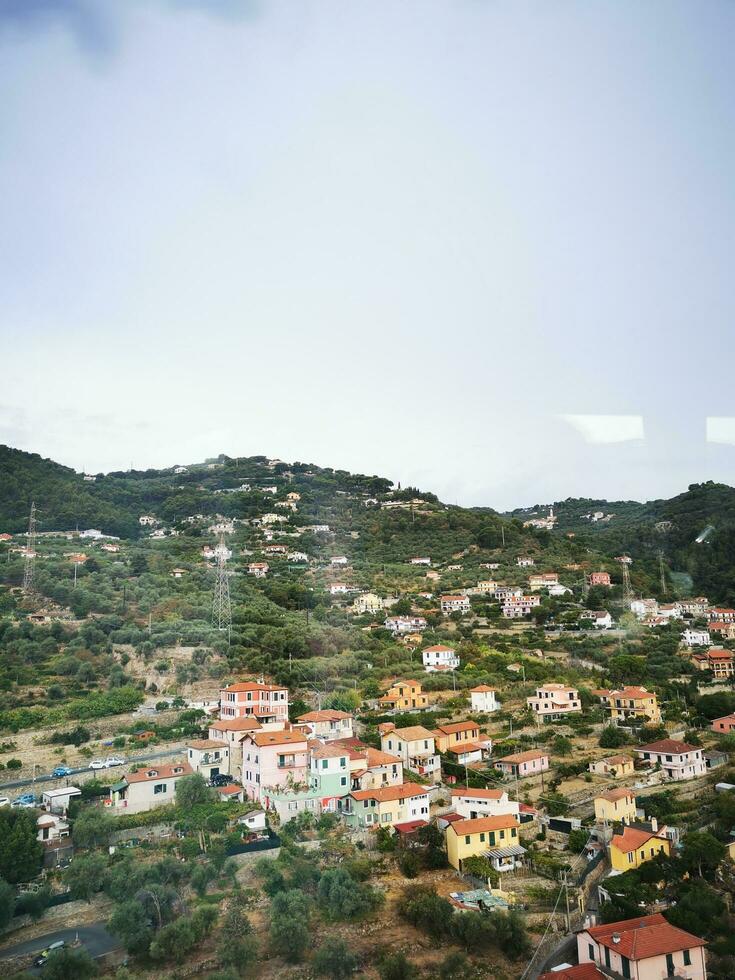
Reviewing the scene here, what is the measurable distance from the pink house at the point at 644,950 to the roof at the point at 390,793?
14.4ft

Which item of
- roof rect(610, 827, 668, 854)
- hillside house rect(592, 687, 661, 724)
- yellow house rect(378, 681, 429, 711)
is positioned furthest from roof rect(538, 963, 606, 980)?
yellow house rect(378, 681, 429, 711)

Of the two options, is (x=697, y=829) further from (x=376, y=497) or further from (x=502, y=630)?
(x=376, y=497)

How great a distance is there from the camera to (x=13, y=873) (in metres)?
9.84

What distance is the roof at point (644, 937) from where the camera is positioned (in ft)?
25.0

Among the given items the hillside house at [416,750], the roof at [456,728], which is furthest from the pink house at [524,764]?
the hillside house at [416,750]

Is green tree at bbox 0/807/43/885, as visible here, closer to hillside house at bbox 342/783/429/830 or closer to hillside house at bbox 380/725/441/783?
hillside house at bbox 342/783/429/830

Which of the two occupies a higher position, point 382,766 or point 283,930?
point 382,766

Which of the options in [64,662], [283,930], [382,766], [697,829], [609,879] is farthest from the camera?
[64,662]

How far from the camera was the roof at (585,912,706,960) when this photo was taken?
762cm

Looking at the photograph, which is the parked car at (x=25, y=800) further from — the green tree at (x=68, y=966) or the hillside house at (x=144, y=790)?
the green tree at (x=68, y=966)

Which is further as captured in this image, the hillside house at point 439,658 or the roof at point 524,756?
the hillside house at point 439,658

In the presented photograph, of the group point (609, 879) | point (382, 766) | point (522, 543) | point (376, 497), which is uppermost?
point (376, 497)

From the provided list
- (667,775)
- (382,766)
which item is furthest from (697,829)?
(382,766)

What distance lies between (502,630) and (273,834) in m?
15.5
